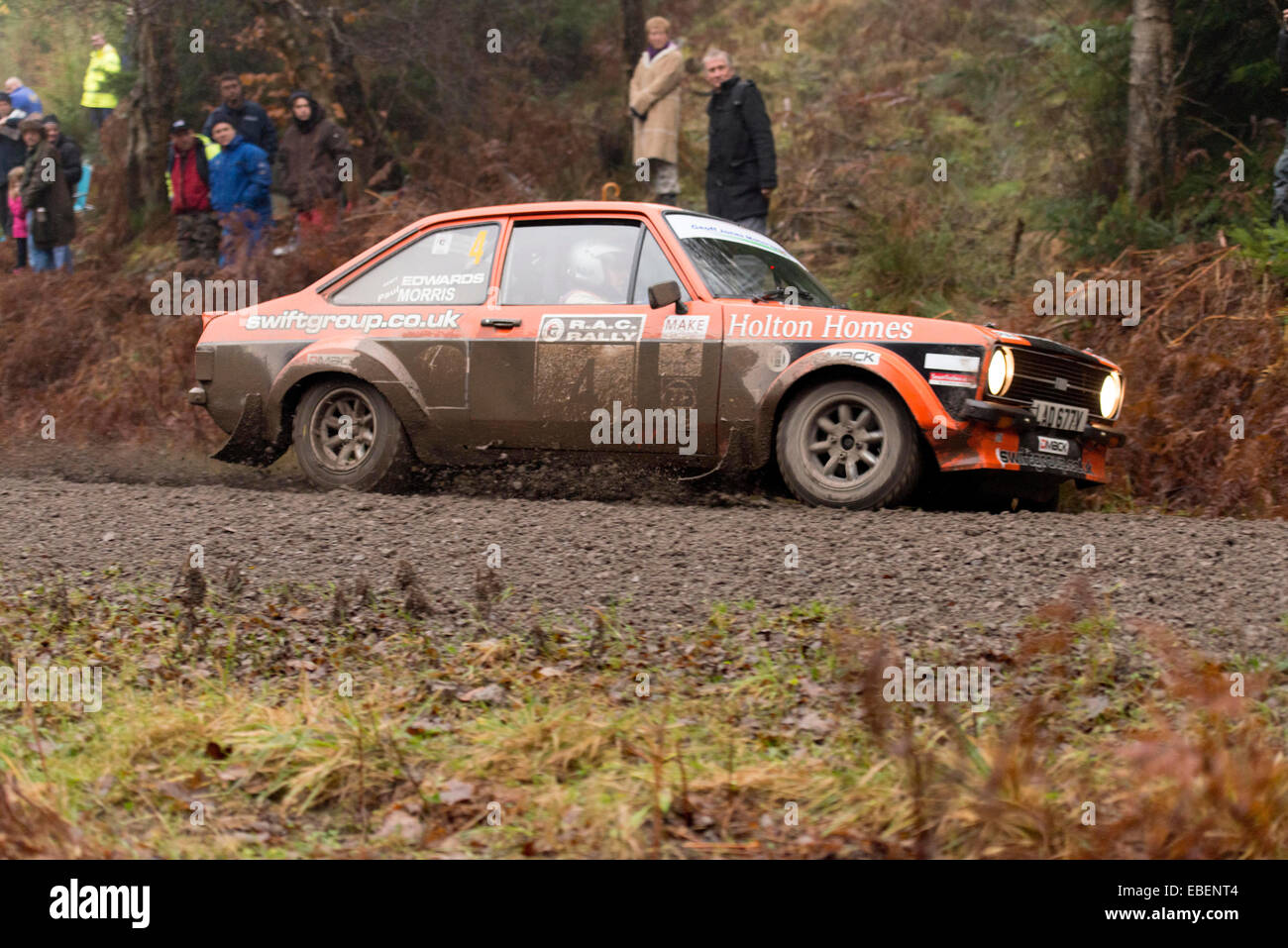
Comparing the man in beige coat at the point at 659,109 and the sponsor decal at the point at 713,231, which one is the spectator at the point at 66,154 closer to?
the man in beige coat at the point at 659,109

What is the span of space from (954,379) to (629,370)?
5.75ft

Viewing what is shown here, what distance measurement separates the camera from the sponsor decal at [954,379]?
23.4ft

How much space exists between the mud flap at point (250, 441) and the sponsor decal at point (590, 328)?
2.02 meters

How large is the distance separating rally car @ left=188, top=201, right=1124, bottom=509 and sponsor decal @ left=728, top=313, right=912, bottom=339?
1 centimetres

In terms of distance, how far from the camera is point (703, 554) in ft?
20.4

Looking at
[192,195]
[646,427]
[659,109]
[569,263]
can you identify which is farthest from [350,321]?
[192,195]

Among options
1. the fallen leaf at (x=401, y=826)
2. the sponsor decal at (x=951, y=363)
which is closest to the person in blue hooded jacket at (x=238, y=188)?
the sponsor decal at (x=951, y=363)

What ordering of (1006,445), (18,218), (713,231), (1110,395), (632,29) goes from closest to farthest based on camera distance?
(1006,445), (1110,395), (713,231), (18,218), (632,29)

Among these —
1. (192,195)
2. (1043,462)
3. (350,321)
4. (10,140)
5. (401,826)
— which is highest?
(10,140)

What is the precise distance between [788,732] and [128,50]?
17.4m

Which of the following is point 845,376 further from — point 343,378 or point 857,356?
point 343,378

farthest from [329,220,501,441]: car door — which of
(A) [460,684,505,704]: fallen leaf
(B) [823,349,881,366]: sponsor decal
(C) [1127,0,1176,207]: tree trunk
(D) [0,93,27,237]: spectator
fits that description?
(D) [0,93,27,237]: spectator

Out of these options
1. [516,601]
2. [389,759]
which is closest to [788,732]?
[389,759]
